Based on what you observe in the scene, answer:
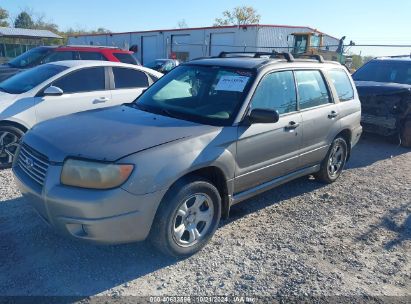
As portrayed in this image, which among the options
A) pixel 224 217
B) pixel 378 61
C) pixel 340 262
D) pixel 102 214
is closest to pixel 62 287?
pixel 102 214

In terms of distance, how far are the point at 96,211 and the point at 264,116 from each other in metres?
1.77

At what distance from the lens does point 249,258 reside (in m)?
3.50

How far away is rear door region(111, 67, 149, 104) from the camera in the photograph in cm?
643

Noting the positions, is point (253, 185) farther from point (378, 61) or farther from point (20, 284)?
point (378, 61)

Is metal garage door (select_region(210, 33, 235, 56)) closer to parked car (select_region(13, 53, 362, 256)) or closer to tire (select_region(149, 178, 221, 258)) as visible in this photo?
parked car (select_region(13, 53, 362, 256))

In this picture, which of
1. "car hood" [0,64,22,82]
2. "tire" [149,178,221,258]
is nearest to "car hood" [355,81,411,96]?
"tire" [149,178,221,258]

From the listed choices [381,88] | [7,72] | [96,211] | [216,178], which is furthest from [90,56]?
[96,211]

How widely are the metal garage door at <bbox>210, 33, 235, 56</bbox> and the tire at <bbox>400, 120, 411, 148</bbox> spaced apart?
86.0ft

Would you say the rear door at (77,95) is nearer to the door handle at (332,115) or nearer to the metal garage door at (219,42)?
the door handle at (332,115)

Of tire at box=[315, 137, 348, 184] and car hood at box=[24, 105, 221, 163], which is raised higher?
car hood at box=[24, 105, 221, 163]

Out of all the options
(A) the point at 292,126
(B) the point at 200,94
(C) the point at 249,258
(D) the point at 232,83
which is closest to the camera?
(C) the point at 249,258

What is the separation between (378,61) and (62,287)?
914 cm

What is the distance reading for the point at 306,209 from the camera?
4680 millimetres

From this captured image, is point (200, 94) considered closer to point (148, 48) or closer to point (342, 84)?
point (342, 84)
